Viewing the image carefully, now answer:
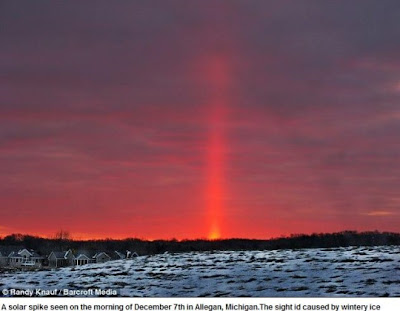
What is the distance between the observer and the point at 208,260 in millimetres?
35344

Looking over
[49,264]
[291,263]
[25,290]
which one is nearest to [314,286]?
[291,263]

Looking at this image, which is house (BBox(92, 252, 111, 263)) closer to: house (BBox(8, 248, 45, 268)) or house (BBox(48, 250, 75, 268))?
house (BBox(48, 250, 75, 268))

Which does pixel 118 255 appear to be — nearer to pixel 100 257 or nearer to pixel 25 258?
pixel 100 257

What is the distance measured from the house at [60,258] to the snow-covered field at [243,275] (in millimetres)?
104962

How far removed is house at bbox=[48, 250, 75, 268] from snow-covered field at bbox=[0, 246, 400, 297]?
344ft

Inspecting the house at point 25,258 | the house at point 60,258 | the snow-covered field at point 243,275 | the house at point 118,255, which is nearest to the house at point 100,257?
the house at point 118,255

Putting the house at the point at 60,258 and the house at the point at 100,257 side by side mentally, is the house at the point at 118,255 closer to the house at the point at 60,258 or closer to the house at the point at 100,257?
the house at the point at 100,257

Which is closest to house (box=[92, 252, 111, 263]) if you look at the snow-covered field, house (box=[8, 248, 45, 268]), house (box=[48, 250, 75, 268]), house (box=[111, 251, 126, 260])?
house (box=[111, 251, 126, 260])

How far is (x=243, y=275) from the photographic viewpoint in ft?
98.2

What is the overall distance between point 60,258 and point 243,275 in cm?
11856

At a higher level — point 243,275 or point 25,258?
point 25,258

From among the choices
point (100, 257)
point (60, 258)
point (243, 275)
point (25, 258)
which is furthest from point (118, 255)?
point (243, 275)
